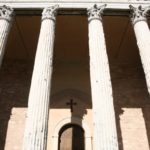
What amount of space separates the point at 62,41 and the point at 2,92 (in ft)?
12.3

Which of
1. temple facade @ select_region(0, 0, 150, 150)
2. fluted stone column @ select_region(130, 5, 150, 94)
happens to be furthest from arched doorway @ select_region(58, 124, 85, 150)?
fluted stone column @ select_region(130, 5, 150, 94)

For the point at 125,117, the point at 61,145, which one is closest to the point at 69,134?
the point at 61,145

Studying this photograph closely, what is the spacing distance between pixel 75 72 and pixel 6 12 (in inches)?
192

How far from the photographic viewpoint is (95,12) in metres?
10.8

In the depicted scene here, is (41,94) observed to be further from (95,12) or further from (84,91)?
(84,91)

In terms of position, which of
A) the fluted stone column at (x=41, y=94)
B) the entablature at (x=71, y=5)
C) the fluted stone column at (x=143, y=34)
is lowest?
the fluted stone column at (x=41, y=94)

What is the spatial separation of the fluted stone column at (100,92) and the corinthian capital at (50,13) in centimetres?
136

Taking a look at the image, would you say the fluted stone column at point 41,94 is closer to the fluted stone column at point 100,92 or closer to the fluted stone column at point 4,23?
the fluted stone column at point 4,23

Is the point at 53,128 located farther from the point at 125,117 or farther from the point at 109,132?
the point at 109,132

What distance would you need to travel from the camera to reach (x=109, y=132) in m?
7.80

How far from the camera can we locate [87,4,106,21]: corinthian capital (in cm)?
1069

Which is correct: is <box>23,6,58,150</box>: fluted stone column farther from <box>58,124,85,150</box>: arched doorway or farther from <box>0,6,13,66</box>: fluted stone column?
<box>58,124,85,150</box>: arched doorway

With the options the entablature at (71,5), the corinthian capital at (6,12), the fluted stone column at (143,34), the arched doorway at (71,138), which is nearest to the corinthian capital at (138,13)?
the fluted stone column at (143,34)

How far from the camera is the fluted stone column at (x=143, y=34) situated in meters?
9.58
